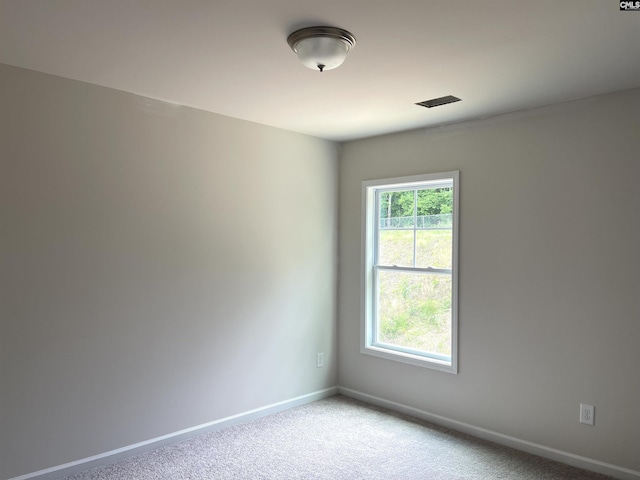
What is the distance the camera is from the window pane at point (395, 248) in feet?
13.8

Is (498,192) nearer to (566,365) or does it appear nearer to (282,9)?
(566,365)

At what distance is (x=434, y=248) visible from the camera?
3.99m

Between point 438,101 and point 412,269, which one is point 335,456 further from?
point 438,101

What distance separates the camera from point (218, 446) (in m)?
3.38

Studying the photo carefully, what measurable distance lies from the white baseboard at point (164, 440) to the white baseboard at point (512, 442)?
57 cm

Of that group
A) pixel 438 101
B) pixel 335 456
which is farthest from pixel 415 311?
pixel 438 101

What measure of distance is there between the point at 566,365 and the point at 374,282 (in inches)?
68.2

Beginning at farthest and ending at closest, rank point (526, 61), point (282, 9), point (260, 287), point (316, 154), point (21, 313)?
point (316, 154)
point (260, 287)
point (21, 313)
point (526, 61)
point (282, 9)

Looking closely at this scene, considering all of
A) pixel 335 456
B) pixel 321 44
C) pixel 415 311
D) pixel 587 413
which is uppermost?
pixel 321 44

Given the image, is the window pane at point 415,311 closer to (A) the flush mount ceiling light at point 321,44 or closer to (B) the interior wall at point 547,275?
(B) the interior wall at point 547,275

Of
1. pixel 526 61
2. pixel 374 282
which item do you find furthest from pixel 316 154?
pixel 526 61

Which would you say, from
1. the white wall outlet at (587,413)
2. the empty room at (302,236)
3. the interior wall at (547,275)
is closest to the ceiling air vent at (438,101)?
the empty room at (302,236)

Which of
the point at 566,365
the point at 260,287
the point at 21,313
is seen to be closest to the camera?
the point at 21,313

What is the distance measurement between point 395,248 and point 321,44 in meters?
2.37
